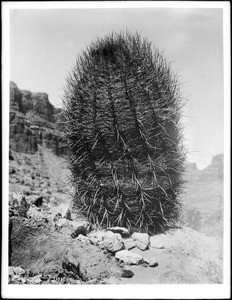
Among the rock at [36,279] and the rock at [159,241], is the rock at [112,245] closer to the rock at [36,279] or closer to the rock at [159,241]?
the rock at [159,241]

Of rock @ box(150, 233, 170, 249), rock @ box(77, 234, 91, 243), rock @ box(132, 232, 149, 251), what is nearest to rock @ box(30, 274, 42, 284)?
rock @ box(77, 234, 91, 243)

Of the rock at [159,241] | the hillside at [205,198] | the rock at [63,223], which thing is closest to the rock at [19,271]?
the rock at [63,223]

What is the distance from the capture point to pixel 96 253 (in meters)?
3.48

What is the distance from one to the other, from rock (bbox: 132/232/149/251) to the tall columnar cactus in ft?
0.41

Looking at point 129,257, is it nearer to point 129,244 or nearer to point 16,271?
point 129,244

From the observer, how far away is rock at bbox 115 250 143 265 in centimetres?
337

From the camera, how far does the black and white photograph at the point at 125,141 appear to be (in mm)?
3406

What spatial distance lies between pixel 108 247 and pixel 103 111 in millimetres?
1310

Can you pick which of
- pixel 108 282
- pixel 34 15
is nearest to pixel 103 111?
pixel 34 15

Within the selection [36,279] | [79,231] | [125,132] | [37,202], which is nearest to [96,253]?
[79,231]

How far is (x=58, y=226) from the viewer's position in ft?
12.6

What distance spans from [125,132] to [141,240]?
109 centimetres

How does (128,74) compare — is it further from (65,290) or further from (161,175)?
(65,290)

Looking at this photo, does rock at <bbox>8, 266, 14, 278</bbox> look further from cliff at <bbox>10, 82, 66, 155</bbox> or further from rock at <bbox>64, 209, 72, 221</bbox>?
cliff at <bbox>10, 82, 66, 155</bbox>
